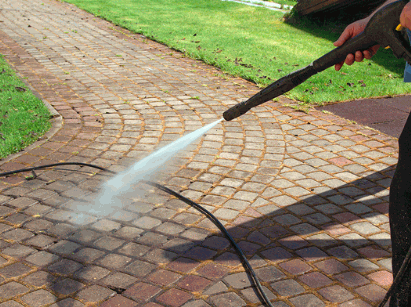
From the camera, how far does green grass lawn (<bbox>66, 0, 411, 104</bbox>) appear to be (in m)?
7.58

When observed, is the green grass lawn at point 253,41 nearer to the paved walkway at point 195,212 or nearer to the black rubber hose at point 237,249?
the paved walkway at point 195,212

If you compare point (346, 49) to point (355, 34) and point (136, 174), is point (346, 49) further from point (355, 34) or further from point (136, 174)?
point (136, 174)

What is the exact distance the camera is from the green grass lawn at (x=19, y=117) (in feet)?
16.6

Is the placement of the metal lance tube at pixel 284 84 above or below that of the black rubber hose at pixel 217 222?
above

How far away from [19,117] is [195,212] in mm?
3166

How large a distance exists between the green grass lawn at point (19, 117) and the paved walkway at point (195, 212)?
0.20 m

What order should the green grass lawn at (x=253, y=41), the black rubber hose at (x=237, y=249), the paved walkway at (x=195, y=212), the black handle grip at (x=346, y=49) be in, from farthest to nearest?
1. the green grass lawn at (x=253, y=41)
2. the paved walkway at (x=195, y=212)
3. the black handle grip at (x=346, y=49)
4. the black rubber hose at (x=237, y=249)

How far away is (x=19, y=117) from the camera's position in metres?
5.66

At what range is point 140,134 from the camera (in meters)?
5.46

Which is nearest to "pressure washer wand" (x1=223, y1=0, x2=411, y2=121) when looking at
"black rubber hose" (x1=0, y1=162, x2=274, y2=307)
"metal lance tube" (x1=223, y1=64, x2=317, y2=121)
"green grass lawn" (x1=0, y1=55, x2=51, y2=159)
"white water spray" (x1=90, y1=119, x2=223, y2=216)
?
"metal lance tube" (x1=223, y1=64, x2=317, y2=121)

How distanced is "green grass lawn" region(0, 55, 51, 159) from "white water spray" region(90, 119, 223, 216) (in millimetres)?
1463

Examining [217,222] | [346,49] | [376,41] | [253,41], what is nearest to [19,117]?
[217,222]

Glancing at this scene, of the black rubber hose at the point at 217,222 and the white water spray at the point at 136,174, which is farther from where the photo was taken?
the white water spray at the point at 136,174

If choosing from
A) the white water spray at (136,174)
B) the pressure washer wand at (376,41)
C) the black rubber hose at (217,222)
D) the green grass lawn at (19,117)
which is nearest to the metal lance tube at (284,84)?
the pressure washer wand at (376,41)
